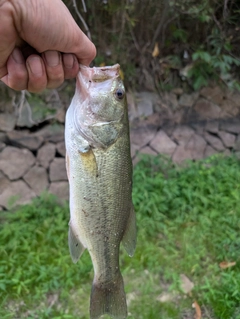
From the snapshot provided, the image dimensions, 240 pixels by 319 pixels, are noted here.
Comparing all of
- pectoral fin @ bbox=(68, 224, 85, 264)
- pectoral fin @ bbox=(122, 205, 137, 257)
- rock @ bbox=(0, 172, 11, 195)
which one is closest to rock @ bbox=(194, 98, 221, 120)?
rock @ bbox=(0, 172, 11, 195)

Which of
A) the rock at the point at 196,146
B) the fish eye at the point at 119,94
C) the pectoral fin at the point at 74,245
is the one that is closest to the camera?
the fish eye at the point at 119,94

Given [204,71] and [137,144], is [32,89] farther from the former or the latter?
[204,71]

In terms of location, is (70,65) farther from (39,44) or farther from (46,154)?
(46,154)

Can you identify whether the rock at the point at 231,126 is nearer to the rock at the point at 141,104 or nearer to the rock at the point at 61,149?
the rock at the point at 141,104

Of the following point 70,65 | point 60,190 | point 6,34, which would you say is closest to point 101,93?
point 70,65

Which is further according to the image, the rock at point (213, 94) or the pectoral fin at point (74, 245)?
the rock at point (213, 94)

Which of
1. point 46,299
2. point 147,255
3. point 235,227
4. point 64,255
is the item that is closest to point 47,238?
point 64,255

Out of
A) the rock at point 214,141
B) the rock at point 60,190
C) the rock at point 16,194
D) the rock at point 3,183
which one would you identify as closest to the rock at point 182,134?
the rock at point 214,141
